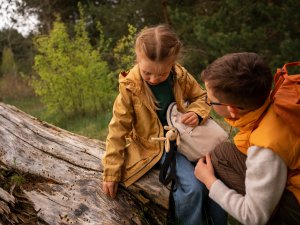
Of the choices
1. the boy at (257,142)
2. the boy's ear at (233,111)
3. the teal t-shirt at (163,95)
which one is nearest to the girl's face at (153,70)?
the teal t-shirt at (163,95)

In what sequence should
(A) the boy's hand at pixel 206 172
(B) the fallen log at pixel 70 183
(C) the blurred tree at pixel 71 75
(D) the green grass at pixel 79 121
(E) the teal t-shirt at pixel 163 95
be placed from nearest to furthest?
1. (A) the boy's hand at pixel 206 172
2. (B) the fallen log at pixel 70 183
3. (E) the teal t-shirt at pixel 163 95
4. (D) the green grass at pixel 79 121
5. (C) the blurred tree at pixel 71 75

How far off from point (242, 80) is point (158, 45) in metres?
0.65

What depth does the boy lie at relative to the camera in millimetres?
1745

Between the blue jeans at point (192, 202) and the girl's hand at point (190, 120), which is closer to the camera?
the blue jeans at point (192, 202)

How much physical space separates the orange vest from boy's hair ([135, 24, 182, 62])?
640 mm

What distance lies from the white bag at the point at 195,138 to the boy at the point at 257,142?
0.45 m

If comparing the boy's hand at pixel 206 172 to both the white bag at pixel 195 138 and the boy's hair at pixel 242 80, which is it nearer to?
the white bag at pixel 195 138

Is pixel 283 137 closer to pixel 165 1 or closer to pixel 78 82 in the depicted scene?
pixel 78 82

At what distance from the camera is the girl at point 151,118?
7.61 feet

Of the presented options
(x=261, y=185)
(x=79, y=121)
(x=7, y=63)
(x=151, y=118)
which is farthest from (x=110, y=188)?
(x=7, y=63)

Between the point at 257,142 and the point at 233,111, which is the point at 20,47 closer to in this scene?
the point at 233,111

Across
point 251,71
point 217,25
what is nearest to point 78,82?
point 217,25

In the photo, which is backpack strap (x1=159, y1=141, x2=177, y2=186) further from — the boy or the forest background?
the forest background

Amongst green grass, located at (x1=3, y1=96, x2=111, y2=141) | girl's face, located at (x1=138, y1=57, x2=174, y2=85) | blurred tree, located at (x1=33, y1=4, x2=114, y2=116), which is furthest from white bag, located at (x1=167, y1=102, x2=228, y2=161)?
blurred tree, located at (x1=33, y1=4, x2=114, y2=116)
